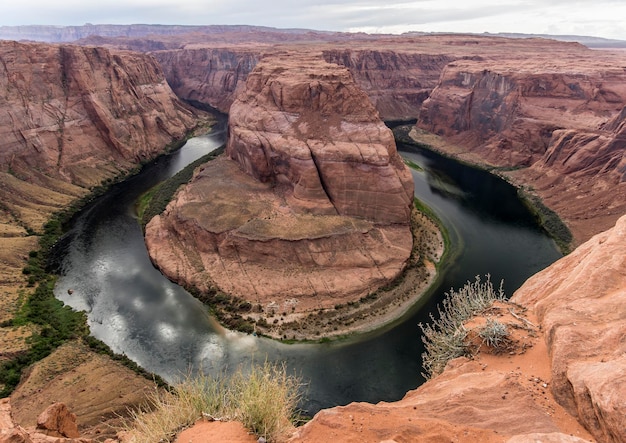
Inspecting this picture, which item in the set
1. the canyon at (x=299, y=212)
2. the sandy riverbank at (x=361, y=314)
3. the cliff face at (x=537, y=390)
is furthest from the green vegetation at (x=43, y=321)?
the cliff face at (x=537, y=390)

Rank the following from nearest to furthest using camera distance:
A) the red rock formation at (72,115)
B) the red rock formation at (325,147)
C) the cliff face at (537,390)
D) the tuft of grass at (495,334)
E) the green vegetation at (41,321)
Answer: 1. the cliff face at (537,390)
2. the tuft of grass at (495,334)
3. the green vegetation at (41,321)
4. the red rock formation at (325,147)
5. the red rock formation at (72,115)

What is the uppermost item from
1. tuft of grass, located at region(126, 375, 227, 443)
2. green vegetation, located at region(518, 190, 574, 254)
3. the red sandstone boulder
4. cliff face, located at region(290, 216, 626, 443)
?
cliff face, located at region(290, 216, 626, 443)

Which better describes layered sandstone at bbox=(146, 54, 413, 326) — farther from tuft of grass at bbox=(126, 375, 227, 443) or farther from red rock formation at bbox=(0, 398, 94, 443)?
tuft of grass at bbox=(126, 375, 227, 443)

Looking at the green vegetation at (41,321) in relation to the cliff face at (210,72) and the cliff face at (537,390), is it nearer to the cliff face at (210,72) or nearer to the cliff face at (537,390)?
the cliff face at (537,390)

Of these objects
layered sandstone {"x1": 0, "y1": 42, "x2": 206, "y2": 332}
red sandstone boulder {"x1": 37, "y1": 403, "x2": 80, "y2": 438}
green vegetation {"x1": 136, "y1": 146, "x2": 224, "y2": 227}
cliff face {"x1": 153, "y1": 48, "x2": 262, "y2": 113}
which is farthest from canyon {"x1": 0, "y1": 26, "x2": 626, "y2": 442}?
green vegetation {"x1": 136, "y1": 146, "x2": 224, "y2": 227}

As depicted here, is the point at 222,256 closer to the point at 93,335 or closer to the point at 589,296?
the point at 93,335
